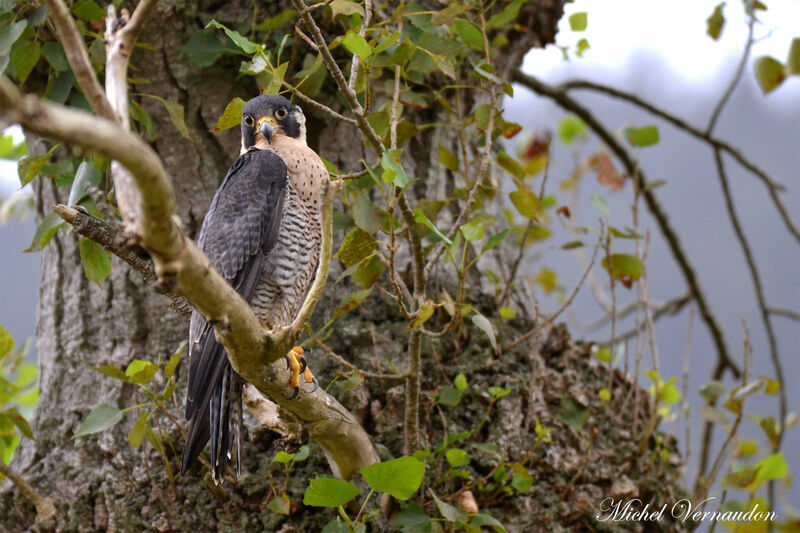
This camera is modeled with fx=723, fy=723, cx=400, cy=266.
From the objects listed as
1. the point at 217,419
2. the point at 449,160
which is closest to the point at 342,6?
the point at 449,160

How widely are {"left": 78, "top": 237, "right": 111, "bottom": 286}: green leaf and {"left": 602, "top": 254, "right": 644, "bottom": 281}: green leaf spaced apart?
5.62ft

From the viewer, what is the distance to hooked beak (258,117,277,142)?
7.91ft

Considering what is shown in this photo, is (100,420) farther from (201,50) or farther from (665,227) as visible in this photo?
(665,227)

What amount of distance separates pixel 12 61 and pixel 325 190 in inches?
60.1

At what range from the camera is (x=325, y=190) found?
4.70ft

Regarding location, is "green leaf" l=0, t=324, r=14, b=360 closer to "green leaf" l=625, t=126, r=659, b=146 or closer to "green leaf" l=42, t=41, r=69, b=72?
"green leaf" l=42, t=41, r=69, b=72

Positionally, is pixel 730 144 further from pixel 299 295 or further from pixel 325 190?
pixel 325 190

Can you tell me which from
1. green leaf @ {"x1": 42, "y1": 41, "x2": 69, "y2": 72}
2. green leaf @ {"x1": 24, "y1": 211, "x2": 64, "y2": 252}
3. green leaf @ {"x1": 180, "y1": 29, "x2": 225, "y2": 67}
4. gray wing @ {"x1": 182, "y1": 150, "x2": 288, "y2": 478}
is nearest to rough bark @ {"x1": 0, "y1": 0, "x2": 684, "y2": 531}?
green leaf @ {"x1": 180, "y1": 29, "x2": 225, "y2": 67}

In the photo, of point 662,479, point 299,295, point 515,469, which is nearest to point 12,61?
point 299,295

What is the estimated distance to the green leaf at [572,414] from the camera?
2602 millimetres

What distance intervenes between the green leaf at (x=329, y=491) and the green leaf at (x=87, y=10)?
1.70 m

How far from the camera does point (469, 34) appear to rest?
7.56 feet

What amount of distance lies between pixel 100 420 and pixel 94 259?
496 millimetres

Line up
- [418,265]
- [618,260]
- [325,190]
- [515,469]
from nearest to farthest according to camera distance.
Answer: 1. [325,190]
2. [418,265]
3. [515,469]
4. [618,260]
